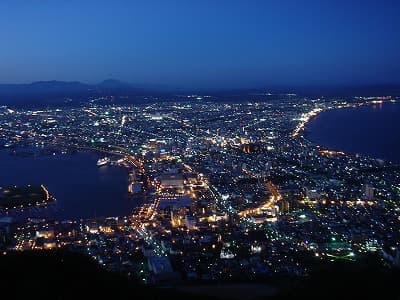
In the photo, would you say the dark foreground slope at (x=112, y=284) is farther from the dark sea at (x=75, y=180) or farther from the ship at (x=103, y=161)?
the ship at (x=103, y=161)

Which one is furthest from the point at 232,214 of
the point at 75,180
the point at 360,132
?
the point at 360,132

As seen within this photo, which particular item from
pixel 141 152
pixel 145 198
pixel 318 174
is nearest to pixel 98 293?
pixel 145 198

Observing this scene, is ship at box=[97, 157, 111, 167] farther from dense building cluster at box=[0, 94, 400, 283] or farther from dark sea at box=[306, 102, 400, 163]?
dark sea at box=[306, 102, 400, 163]

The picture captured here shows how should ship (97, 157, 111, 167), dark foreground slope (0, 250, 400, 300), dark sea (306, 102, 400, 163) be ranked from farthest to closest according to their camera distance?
dark sea (306, 102, 400, 163) → ship (97, 157, 111, 167) → dark foreground slope (0, 250, 400, 300)

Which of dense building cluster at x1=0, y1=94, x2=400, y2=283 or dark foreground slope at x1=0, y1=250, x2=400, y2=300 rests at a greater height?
dark foreground slope at x1=0, y1=250, x2=400, y2=300

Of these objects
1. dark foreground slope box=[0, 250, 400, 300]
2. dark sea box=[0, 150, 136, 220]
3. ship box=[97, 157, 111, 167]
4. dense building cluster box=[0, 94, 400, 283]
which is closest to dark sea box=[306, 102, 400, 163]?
dense building cluster box=[0, 94, 400, 283]

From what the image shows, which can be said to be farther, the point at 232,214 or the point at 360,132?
the point at 360,132

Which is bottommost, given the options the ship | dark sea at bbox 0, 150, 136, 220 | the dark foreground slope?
dark sea at bbox 0, 150, 136, 220

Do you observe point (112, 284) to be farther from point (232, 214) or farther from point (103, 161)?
point (103, 161)
